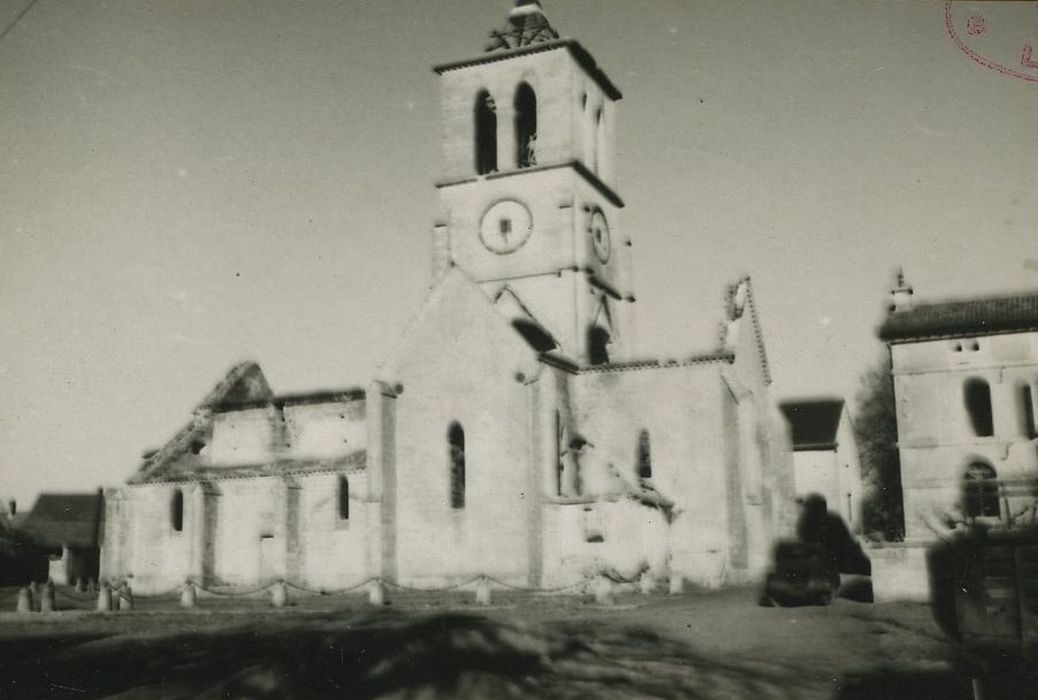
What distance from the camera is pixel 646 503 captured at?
115ft

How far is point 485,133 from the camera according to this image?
44.4 m

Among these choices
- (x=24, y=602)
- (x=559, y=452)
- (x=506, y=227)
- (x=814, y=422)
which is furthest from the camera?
(x=814, y=422)

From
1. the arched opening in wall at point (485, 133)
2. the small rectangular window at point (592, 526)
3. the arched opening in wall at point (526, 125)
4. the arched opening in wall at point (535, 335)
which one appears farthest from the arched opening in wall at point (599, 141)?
the small rectangular window at point (592, 526)

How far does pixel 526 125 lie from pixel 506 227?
184 inches

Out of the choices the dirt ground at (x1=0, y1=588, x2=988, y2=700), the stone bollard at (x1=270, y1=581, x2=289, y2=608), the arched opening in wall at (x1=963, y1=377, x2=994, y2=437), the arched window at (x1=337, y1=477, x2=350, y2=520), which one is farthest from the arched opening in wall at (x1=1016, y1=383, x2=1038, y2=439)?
the stone bollard at (x1=270, y1=581, x2=289, y2=608)

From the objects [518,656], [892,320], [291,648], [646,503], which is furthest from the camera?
[892,320]

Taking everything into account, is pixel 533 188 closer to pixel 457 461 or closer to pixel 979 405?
pixel 457 461

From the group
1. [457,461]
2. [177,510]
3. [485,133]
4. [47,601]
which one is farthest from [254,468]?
[485,133]

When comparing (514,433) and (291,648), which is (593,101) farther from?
(291,648)

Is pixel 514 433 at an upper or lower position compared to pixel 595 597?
upper

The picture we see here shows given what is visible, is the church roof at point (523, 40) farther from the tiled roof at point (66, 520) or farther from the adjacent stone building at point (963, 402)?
the tiled roof at point (66, 520)

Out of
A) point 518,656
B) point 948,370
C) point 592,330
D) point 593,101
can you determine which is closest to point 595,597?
point 518,656

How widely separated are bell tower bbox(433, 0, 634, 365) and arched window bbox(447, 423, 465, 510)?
5456 mm

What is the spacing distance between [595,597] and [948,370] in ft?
55.0
